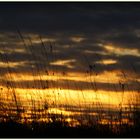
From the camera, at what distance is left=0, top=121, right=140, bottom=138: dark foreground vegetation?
6223mm

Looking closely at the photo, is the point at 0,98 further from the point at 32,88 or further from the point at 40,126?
→ the point at 40,126

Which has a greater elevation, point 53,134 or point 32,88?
point 32,88

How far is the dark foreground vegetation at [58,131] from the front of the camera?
622 cm

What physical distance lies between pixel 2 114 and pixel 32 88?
3.68ft

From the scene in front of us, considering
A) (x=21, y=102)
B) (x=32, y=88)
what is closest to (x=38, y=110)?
(x=21, y=102)

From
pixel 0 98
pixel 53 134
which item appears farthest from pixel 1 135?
pixel 0 98

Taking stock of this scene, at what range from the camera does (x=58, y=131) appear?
21.2 feet

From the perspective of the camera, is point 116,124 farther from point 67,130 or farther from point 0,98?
point 0,98

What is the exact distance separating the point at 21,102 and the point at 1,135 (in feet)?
5.26

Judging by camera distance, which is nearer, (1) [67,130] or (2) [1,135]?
(2) [1,135]

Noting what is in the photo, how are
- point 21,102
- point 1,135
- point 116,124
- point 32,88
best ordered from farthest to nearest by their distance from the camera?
point 32,88 < point 21,102 < point 116,124 < point 1,135

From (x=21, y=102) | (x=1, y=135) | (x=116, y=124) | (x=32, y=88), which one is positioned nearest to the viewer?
(x=1, y=135)

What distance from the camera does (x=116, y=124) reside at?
7.10 m

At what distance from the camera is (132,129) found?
21.9 feet
